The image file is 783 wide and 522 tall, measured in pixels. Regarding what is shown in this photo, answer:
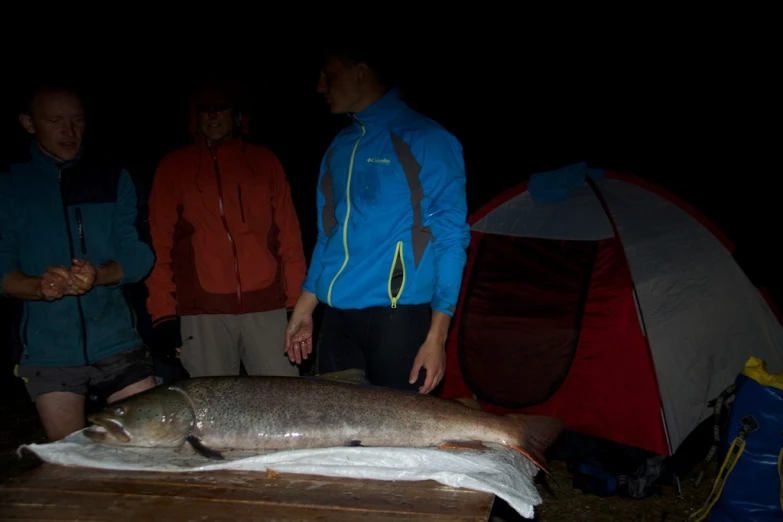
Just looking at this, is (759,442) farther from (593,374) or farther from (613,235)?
(613,235)

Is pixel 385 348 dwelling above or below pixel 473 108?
below

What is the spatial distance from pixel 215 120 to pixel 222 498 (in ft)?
8.75

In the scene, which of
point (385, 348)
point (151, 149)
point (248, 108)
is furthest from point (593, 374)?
point (151, 149)

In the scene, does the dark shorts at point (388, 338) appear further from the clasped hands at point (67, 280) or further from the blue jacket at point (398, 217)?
the clasped hands at point (67, 280)

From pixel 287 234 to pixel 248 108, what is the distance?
3.00 feet

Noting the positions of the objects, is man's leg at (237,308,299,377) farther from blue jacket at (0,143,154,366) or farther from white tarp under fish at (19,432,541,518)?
white tarp under fish at (19,432,541,518)

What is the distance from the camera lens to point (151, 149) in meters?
14.5

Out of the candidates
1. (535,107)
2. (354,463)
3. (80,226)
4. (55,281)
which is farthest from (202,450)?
(535,107)

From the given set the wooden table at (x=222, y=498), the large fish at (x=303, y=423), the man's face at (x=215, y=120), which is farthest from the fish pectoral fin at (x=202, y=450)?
the man's face at (x=215, y=120)

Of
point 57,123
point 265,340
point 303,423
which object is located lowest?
point 265,340

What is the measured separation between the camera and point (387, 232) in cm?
260

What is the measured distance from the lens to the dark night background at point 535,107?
1527 cm

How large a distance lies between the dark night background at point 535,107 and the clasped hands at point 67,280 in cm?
504

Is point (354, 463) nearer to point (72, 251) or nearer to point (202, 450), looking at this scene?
point (202, 450)
